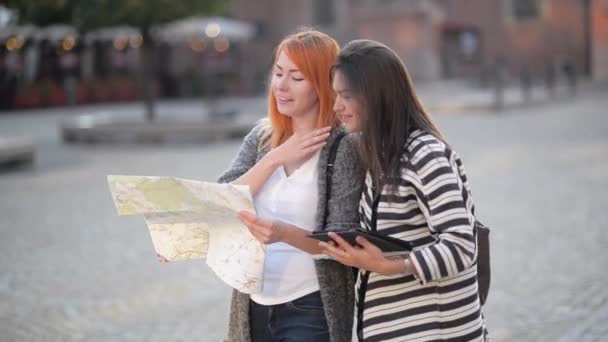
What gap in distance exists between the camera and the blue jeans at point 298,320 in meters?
2.67

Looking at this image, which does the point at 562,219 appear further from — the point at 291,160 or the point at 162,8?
the point at 162,8

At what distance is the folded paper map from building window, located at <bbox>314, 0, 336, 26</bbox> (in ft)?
130

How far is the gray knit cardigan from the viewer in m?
2.60

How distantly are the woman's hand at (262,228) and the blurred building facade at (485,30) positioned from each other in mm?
31995

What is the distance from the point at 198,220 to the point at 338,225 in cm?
39

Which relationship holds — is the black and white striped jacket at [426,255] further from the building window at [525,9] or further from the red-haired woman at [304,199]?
the building window at [525,9]

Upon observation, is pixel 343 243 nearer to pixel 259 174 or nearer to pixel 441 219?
pixel 441 219

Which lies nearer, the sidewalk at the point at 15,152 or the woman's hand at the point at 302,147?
the woman's hand at the point at 302,147

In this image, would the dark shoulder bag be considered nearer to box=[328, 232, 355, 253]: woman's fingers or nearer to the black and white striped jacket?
the black and white striped jacket

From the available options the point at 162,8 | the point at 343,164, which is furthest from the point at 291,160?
the point at 162,8

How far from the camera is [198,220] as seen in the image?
8.30 feet

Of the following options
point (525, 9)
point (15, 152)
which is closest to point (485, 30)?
point (525, 9)

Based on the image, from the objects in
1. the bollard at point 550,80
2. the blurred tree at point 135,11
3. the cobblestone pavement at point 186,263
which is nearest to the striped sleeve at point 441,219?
the cobblestone pavement at point 186,263

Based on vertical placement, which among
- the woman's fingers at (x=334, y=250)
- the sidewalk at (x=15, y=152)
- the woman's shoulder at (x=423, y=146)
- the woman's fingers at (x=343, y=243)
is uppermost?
the woman's shoulder at (x=423, y=146)
